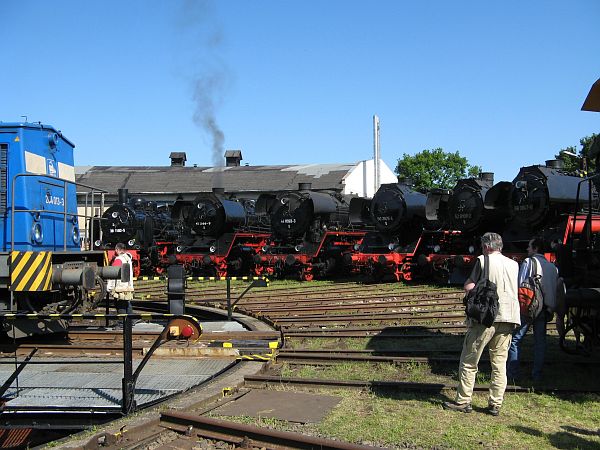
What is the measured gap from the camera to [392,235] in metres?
19.3

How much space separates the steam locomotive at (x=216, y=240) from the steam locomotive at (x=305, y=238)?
863mm

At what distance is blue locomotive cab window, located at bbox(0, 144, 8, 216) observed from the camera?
362 inches

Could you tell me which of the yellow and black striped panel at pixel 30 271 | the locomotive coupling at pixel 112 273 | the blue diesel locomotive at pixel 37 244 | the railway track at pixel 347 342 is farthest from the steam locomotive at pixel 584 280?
the yellow and black striped panel at pixel 30 271

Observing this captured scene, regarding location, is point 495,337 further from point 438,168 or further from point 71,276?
point 438,168

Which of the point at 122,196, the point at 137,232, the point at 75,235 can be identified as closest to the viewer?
the point at 75,235

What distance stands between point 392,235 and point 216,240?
701 cm

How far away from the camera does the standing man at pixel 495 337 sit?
17.6 feet

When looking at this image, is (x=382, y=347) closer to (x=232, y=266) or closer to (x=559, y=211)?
(x=559, y=211)

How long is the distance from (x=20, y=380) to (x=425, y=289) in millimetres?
11392

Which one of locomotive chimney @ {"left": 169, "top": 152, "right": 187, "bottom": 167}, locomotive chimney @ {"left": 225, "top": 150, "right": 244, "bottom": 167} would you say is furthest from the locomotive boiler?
locomotive chimney @ {"left": 169, "top": 152, "right": 187, "bottom": 167}

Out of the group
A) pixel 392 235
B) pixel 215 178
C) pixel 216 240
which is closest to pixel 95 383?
pixel 392 235

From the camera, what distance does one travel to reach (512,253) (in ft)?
50.2

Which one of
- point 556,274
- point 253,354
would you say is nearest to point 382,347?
point 253,354

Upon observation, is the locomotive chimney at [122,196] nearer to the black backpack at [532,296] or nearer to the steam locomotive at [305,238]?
the steam locomotive at [305,238]
